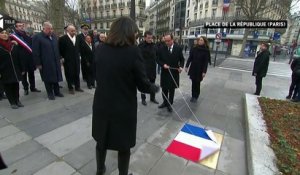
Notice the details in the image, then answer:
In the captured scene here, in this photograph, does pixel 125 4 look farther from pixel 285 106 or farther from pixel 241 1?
pixel 285 106

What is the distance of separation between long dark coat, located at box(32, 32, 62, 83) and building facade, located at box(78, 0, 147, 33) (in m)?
46.7

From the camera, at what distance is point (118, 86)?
1.82m

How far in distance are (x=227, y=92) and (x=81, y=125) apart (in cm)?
567

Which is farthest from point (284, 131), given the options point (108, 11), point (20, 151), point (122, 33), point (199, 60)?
point (108, 11)

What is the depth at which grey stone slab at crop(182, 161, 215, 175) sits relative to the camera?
266cm

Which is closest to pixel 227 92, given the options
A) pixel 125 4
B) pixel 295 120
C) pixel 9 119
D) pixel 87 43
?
pixel 295 120

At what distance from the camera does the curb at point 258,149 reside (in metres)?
2.52

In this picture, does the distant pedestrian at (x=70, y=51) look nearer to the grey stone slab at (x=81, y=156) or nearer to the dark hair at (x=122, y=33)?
the grey stone slab at (x=81, y=156)

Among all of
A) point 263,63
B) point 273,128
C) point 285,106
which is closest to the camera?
point 273,128

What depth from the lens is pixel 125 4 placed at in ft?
168

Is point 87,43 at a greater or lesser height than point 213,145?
greater

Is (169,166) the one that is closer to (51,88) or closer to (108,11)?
(51,88)

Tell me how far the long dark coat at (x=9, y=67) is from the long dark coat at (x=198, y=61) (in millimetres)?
4587

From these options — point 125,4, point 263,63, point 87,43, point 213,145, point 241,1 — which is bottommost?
point 213,145
